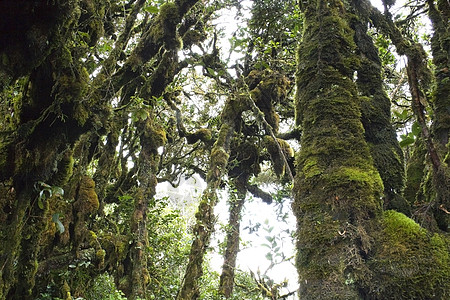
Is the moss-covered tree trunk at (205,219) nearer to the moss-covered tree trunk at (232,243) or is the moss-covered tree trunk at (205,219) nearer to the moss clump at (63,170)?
the moss-covered tree trunk at (232,243)

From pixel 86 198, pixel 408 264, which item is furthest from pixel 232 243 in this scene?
pixel 408 264

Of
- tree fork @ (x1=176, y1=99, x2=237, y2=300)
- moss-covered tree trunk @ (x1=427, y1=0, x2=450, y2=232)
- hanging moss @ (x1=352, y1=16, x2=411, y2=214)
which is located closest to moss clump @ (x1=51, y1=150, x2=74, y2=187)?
tree fork @ (x1=176, y1=99, x2=237, y2=300)

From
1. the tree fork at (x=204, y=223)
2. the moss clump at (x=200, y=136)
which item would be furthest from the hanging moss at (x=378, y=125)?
the moss clump at (x=200, y=136)

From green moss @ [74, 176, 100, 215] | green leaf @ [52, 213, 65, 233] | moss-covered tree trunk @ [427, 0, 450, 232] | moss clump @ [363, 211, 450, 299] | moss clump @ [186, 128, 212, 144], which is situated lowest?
moss clump @ [363, 211, 450, 299]

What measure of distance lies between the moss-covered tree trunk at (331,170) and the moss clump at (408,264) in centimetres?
12

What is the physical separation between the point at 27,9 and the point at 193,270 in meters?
4.78

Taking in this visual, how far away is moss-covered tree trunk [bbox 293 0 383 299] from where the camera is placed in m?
2.34

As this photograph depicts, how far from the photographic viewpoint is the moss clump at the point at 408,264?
2164mm

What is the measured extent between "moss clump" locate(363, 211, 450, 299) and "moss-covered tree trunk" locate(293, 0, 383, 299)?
0.12 meters

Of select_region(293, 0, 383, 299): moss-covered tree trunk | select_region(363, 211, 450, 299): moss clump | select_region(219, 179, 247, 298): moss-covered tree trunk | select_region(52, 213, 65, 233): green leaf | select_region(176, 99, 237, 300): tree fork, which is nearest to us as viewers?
select_region(363, 211, 450, 299): moss clump

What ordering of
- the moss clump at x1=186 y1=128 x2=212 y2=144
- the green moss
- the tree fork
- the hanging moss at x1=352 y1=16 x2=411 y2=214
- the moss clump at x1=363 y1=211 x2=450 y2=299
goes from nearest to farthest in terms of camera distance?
the moss clump at x1=363 y1=211 x2=450 y2=299, the hanging moss at x1=352 y1=16 x2=411 y2=214, the green moss, the tree fork, the moss clump at x1=186 y1=128 x2=212 y2=144

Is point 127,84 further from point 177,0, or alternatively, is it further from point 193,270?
point 193,270

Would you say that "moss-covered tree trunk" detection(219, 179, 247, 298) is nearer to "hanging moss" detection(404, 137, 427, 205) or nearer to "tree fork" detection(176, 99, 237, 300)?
"tree fork" detection(176, 99, 237, 300)

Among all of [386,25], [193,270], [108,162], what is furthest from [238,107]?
[386,25]
